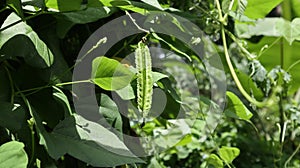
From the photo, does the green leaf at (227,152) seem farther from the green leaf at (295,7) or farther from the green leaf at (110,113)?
the green leaf at (295,7)

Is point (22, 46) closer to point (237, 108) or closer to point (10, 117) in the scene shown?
point (10, 117)

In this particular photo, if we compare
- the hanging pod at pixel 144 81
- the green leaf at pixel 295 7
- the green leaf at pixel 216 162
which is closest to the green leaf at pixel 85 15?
the hanging pod at pixel 144 81

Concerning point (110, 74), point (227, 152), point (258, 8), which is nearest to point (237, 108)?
point (227, 152)

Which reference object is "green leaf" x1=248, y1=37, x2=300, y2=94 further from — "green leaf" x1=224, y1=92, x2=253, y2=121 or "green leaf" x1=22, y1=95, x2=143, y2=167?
"green leaf" x1=22, y1=95, x2=143, y2=167

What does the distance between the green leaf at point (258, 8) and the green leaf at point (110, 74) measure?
38 centimetres

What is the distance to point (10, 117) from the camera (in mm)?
613

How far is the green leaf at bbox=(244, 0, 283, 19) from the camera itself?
94 centimetres

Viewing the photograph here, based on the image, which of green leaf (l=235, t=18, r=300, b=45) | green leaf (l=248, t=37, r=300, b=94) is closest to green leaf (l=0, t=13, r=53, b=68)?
green leaf (l=235, t=18, r=300, b=45)

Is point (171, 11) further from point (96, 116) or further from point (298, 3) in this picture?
point (298, 3)

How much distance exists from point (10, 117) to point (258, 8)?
1.71ft

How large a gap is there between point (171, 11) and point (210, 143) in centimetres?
85

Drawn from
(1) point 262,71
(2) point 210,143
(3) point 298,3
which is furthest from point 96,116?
(2) point 210,143

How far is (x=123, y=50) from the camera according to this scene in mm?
858

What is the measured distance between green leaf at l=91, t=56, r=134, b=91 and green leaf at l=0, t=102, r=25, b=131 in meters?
0.10
